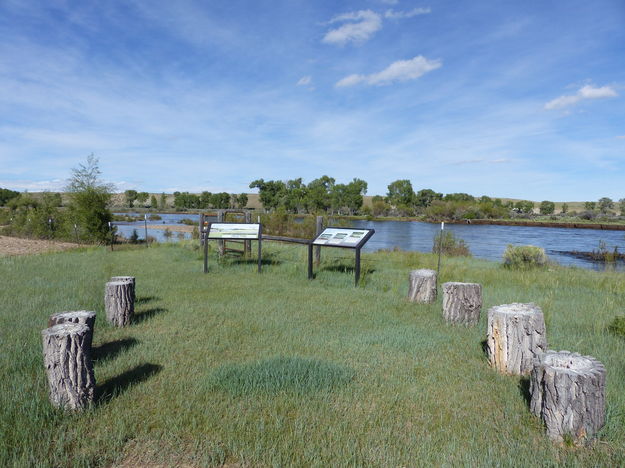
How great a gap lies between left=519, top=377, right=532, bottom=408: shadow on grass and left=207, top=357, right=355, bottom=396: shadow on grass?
4.83 feet

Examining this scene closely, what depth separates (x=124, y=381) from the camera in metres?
3.65

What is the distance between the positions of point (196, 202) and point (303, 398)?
128831mm

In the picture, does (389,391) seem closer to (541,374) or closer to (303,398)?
(303,398)

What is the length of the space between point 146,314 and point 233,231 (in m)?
4.55

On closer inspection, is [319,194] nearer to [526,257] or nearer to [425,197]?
[425,197]

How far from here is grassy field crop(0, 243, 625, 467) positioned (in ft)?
8.61

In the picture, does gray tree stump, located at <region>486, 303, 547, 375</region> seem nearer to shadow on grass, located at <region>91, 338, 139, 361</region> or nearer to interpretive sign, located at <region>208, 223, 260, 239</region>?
shadow on grass, located at <region>91, 338, 139, 361</region>

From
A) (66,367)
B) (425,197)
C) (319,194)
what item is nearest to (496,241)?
(66,367)

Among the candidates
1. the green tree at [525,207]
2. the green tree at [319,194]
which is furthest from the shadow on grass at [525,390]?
the green tree at [525,207]

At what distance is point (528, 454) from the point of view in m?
2.62

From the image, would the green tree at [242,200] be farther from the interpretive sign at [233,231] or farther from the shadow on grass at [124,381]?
the shadow on grass at [124,381]

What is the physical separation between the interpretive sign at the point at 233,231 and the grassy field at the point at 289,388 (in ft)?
10.6

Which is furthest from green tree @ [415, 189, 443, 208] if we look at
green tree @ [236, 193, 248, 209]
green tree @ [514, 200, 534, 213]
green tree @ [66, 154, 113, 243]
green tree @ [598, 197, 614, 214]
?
green tree @ [66, 154, 113, 243]

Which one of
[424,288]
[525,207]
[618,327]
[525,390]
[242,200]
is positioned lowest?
[525,390]
